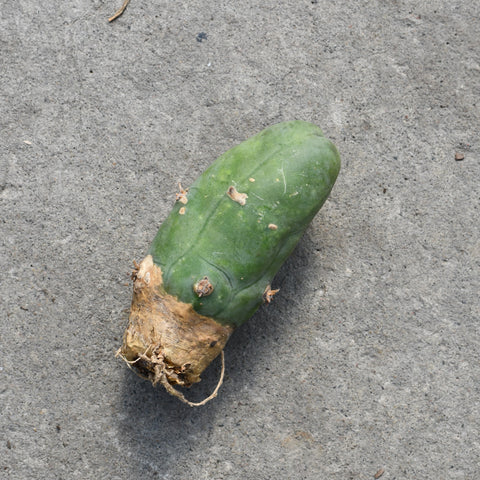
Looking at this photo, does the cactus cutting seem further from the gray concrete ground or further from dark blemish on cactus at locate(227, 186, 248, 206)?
the gray concrete ground

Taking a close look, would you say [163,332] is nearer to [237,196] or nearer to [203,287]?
[203,287]

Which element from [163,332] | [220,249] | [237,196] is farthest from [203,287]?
[237,196]

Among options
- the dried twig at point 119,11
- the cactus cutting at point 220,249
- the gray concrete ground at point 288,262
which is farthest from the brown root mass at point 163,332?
the dried twig at point 119,11

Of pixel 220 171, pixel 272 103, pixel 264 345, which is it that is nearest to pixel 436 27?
pixel 272 103

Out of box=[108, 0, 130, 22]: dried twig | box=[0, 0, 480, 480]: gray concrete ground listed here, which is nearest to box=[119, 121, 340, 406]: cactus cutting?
box=[0, 0, 480, 480]: gray concrete ground

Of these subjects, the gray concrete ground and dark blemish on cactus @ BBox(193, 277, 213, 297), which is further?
the gray concrete ground

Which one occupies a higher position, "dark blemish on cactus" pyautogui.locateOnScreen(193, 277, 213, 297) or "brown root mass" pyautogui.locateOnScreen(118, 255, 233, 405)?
"dark blemish on cactus" pyautogui.locateOnScreen(193, 277, 213, 297)

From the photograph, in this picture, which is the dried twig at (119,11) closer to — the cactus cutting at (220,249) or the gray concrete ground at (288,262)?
the gray concrete ground at (288,262)
